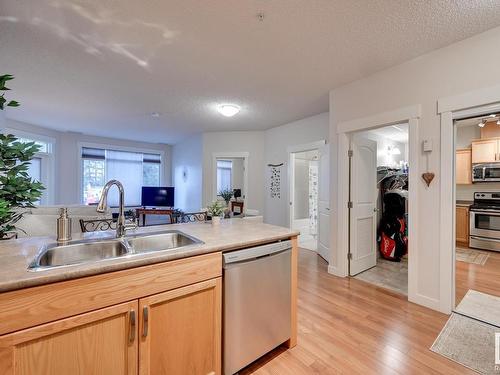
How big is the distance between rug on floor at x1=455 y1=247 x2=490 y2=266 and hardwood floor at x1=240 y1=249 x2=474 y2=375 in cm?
220

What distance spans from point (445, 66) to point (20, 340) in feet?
11.6

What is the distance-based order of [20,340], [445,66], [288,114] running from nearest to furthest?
1. [20,340]
2. [445,66]
3. [288,114]

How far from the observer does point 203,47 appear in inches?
91.0

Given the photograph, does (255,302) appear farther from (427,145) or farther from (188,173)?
(188,173)

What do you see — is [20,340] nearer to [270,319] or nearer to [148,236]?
[148,236]

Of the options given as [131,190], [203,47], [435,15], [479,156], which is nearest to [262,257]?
[203,47]

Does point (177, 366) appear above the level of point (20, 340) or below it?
below

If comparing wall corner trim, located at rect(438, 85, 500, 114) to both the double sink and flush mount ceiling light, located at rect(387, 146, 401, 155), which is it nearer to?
the double sink

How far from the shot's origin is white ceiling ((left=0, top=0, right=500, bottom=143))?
1.81 metres

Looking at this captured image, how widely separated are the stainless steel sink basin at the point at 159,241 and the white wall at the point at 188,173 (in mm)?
4242

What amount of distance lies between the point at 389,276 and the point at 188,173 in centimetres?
520

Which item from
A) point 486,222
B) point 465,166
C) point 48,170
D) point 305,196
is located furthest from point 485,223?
point 48,170

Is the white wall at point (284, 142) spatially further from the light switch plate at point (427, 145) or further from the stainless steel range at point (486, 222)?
the stainless steel range at point (486, 222)

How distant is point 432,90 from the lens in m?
2.39
